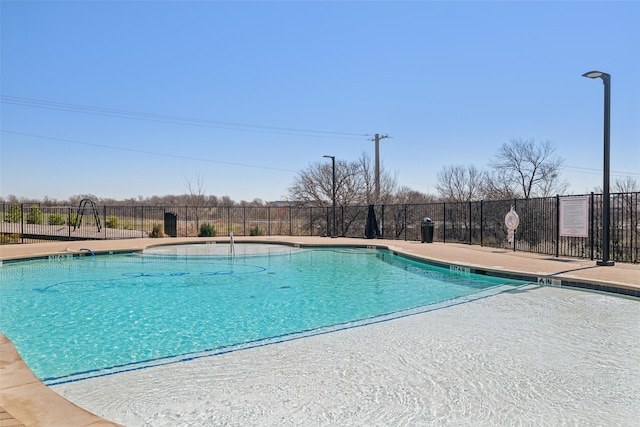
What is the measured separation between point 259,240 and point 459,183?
17065mm

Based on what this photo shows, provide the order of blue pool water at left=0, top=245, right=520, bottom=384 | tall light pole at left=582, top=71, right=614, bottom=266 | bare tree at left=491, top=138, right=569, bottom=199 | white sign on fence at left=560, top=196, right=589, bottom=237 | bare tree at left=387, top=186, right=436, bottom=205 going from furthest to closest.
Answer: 1. bare tree at left=387, top=186, right=436, bottom=205
2. bare tree at left=491, top=138, right=569, bottom=199
3. white sign on fence at left=560, top=196, right=589, bottom=237
4. tall light pole at left=582, top=71, right=614, bottom=266
5. blue pool water at left=0, top=245, right=520, bottom=384

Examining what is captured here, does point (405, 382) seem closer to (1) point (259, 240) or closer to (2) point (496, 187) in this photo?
(1) point (259, 240)

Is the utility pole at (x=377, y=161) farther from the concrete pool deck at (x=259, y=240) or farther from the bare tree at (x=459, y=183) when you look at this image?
the concrete pool deck at (x=259, y=240)

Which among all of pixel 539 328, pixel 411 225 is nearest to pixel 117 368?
pixel 539 328

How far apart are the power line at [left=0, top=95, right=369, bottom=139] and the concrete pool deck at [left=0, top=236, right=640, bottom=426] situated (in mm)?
9861

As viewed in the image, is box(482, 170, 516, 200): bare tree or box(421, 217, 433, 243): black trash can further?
box(482, 170, 516, 200): bare tree

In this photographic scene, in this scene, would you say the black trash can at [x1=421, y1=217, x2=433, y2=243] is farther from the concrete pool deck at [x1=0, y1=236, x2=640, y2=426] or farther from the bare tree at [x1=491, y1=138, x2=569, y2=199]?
the bare tree at [x1=491, y1=138, x2=569, y2=199]

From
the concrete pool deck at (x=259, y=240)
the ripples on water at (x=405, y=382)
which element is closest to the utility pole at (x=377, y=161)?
the concrete pool deck at (x=259, y=240)

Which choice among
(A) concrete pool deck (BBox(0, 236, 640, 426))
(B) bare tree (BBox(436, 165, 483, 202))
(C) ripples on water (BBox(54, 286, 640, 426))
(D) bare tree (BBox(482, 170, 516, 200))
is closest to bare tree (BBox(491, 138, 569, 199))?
(D) bare tree (BBox(482, 170, 516, 200))

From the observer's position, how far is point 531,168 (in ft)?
82.2

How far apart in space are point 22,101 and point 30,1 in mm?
15863

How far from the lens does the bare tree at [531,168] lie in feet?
80.9

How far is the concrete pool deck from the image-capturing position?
2.38 metres

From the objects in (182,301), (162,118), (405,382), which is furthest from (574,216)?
(162,118)
